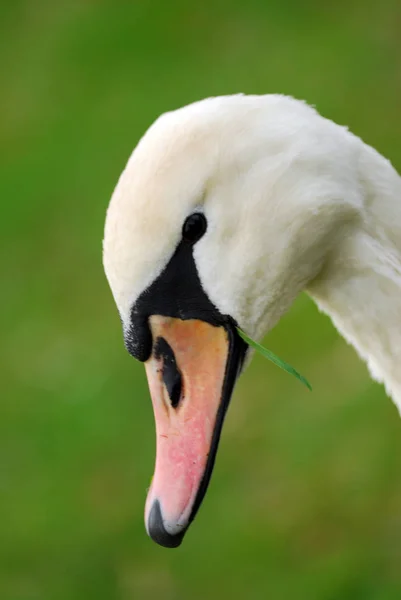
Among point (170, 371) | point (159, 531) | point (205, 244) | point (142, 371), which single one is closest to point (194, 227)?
point (205, 244)

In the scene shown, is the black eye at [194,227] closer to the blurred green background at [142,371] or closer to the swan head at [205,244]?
the swan head at [205,244]

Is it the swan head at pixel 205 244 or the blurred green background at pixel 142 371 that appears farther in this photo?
the blurred green background at pixel 142 371

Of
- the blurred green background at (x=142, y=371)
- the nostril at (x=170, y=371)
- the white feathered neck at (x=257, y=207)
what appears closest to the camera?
the white feathered neck at (x=257, y=207)

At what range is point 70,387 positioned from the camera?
427 centimetres

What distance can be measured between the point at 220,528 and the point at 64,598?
1.77 feet

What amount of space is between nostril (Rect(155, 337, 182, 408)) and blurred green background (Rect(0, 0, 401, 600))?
147cm

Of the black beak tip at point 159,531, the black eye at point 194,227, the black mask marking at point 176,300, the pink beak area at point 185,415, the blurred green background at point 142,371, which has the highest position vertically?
the black eye at point 194,227

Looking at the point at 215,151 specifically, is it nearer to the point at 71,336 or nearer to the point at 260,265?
the point at 260,265

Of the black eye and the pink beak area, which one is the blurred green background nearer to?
the pink beak area

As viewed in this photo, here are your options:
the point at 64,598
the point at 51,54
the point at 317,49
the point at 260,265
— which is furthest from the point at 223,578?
the point at 51,54

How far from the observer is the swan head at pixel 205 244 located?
72.6 inches

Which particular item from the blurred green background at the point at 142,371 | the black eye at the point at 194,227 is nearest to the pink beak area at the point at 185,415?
the black eye at the point at 194,227

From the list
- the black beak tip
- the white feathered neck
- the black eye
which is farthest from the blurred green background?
the black eye

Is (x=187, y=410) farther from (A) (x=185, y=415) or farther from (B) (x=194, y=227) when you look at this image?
(B) (x=194, y=227)
